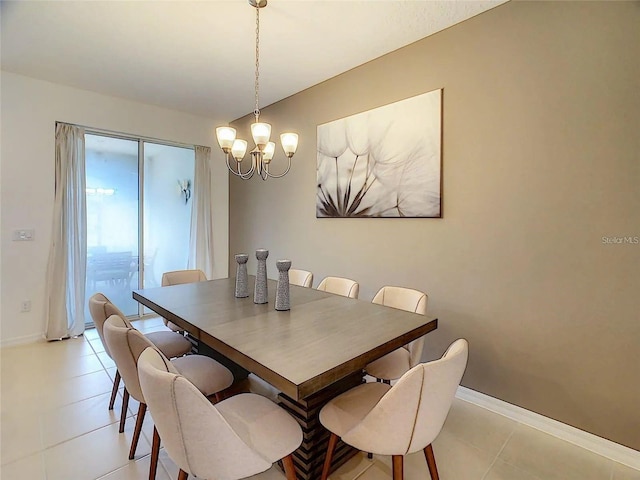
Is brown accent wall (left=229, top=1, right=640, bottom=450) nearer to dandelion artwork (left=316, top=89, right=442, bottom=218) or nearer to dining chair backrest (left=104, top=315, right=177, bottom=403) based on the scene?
dandelion artwork (left=316, top=89, right=442, bottom=218)

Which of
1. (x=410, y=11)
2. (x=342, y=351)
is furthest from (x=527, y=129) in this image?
(x=342, y=351)

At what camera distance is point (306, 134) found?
11.8 feet

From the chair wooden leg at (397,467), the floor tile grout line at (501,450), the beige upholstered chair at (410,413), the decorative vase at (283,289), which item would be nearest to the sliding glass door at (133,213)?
the decorative vase at (283,289)

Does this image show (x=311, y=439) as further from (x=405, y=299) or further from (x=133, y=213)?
(x=133, y=213)

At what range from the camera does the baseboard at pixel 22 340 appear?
328 cm

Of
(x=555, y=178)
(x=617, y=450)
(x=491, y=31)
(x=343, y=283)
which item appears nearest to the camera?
(x=617, y=450)

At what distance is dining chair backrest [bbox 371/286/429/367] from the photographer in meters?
1.97

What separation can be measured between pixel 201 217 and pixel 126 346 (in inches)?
131

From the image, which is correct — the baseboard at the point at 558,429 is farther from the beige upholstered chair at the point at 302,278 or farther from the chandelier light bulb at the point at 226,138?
the chandelier light bulb at the point at 226,138

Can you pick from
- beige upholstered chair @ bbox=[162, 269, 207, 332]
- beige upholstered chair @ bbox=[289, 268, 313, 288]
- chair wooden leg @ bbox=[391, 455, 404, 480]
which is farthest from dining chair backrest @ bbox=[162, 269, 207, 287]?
chair wooden leg @ bbox=[391, 455, 404, 480]

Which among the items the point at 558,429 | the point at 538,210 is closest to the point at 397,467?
the point at 558,429

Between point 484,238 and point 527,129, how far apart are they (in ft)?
2.49

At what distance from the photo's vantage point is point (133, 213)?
4.15 m

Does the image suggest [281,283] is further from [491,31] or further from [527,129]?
[491,31]
